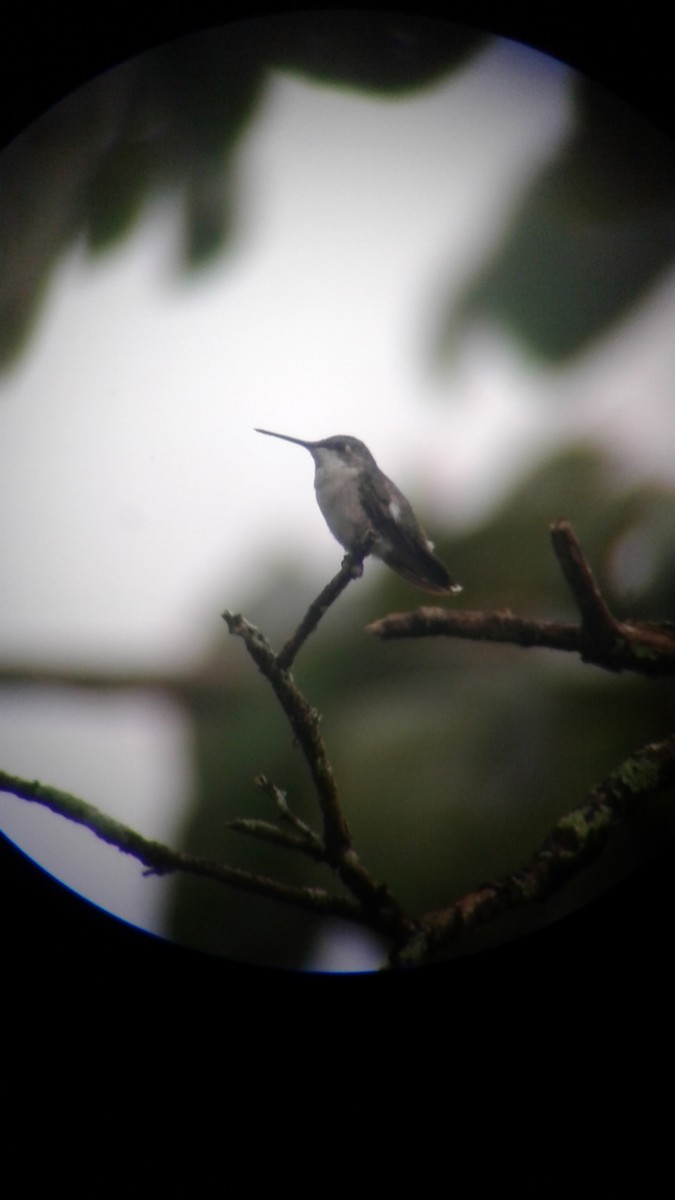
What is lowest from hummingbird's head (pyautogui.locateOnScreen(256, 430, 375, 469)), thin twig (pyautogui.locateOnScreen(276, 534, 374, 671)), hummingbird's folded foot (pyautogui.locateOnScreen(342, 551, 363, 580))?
thin twig (pyautogui.locateOnScreen(276, 534, 374, 671))

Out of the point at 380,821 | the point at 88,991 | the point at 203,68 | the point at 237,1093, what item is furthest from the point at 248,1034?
the point at 203,68

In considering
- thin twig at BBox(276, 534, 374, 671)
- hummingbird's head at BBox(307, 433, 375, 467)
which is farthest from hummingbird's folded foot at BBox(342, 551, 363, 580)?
hummingbird's head at BBox(307, 433, 375, 467)

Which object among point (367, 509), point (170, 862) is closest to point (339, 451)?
point (367, 509)

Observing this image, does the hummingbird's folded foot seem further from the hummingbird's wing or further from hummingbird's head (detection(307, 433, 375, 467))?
hummingbird's head (detection(307, 433, 375, 467))

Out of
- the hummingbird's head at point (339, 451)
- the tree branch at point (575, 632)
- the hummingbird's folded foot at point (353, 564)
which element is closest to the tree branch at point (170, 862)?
the tree branch at point (575, 632)

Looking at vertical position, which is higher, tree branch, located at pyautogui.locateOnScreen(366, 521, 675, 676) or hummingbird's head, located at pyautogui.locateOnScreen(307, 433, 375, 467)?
hummingbird's head, located at pyautogui.locateOnScreen(307, 433, 375, 467)

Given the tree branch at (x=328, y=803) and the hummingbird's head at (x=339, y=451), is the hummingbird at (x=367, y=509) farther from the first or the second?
the tree branch at (x=328, y=803)

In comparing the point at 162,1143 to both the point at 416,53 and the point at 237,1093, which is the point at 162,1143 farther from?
the point at 416,53
